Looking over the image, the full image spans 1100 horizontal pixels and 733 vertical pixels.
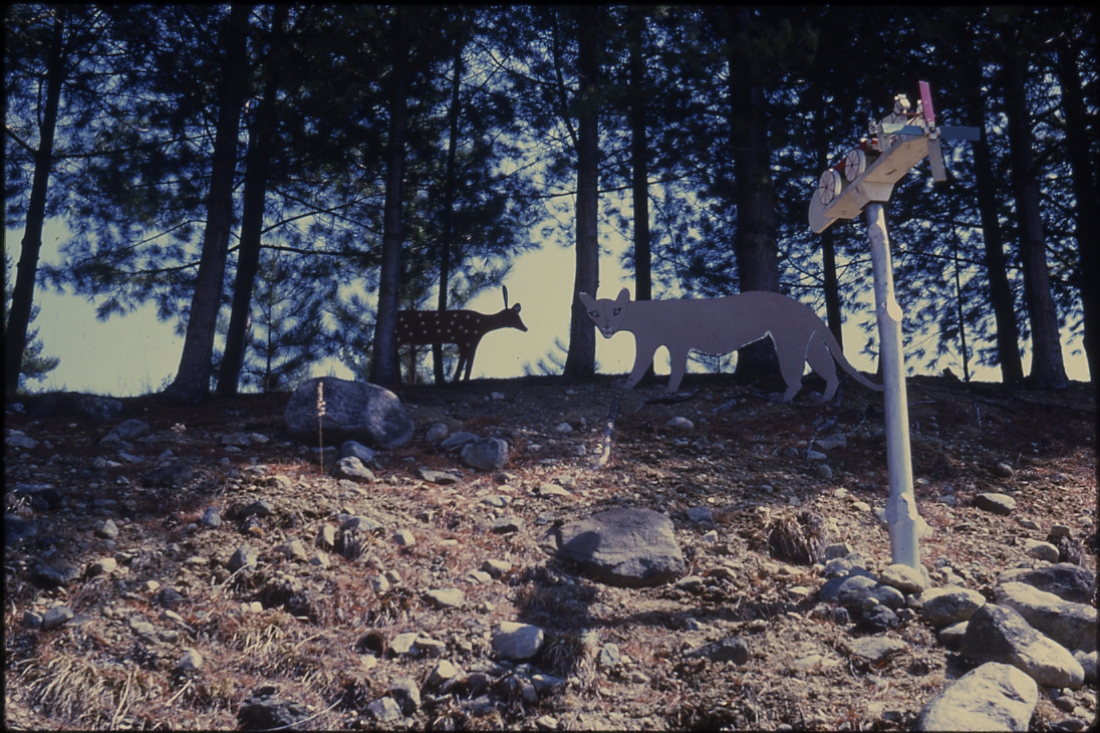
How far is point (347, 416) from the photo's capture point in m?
6.62

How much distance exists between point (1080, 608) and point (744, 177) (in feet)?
22.9

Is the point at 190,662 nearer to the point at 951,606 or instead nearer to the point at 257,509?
the point at 257,509

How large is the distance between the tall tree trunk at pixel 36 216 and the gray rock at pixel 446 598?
307 inches

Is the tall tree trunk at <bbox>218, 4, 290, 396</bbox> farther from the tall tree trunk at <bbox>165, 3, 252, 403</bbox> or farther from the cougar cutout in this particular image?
the cougar cutout

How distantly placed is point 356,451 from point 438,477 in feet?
2.61

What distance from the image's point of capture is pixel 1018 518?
589cm

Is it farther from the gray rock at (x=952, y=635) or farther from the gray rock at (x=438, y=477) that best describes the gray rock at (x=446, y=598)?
the gray rock at (x=952, y=635)

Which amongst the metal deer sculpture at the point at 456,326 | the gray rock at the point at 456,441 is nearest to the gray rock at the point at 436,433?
the gray rock at the point at 456,441

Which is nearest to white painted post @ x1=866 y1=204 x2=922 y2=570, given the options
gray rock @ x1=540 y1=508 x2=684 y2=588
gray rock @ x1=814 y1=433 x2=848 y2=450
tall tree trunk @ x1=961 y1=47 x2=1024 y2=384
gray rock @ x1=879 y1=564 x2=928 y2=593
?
gray rock @ x1=879 y1=564 x2=928 y2=593

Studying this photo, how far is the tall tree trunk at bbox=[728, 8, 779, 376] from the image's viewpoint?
9641mm

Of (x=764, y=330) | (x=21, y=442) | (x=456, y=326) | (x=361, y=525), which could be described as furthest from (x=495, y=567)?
(x=456, y=326)

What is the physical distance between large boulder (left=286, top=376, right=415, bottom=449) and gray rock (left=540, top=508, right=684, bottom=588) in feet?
7.38

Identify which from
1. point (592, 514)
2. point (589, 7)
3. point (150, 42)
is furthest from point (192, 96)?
point (592, 514)

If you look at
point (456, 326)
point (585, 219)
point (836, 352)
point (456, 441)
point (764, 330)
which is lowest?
point (456, 441)
